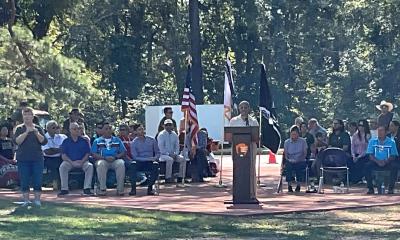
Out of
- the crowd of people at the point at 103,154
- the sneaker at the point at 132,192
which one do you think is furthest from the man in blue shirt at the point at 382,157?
the sneaker at the point at 132,192

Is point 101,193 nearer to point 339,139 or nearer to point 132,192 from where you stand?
point 132,192

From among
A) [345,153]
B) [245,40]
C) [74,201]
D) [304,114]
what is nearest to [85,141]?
[74,201]

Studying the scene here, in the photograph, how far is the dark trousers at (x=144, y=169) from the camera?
19131 mm

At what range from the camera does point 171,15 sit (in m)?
47.4

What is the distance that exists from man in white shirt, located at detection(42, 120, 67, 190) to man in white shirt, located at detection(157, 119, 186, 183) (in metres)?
2.06

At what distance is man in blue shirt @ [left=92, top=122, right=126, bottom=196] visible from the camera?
62.4 ft

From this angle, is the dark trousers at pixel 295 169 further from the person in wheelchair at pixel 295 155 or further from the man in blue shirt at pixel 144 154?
the man in blue shirt at pixel 144 154

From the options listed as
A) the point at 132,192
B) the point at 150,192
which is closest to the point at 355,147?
the point at 150,192

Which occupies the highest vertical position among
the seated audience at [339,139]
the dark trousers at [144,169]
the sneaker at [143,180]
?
the seated audience at [339,139]

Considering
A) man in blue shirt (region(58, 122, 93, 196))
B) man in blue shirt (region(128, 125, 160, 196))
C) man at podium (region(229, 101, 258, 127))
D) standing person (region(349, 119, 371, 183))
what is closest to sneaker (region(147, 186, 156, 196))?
man in blue shirt (region(128, 125, 160, 196))

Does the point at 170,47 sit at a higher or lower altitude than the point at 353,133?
higher

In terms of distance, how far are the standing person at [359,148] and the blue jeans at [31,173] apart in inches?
291

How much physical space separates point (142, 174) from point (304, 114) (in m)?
37.0

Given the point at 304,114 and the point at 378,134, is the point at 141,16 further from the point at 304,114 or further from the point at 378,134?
the point at 378,134
